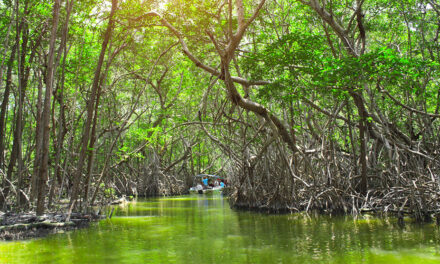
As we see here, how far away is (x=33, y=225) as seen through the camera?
5.71 meters

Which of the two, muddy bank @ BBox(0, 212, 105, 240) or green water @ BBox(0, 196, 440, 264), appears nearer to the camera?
green water @ BBox(0, 196, 440, 264)

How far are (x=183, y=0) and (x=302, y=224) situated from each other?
4.55 metres

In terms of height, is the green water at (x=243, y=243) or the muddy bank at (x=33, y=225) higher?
the muddy bank at (x=33, y=225)

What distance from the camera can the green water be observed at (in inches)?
161

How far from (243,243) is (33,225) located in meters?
3.33

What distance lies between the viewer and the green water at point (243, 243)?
4.08m

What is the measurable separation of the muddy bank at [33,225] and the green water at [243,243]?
0.24m

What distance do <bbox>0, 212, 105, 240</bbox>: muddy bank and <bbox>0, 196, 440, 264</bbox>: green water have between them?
0.24m

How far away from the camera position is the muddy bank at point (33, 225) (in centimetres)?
539

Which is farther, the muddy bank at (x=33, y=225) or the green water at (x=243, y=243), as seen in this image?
the muddy bank at (x=33, y=225)

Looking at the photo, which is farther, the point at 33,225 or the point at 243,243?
the point at 33,225

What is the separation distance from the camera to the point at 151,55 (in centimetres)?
1139

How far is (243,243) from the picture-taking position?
4.99 m

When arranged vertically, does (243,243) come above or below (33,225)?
below
